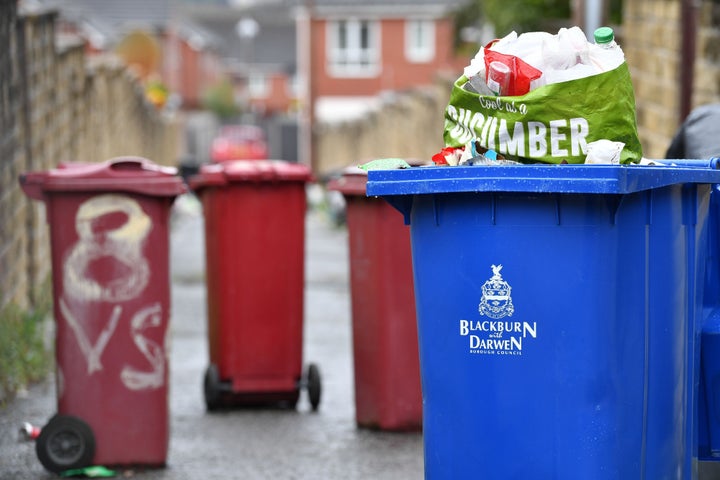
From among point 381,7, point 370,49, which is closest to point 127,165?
point 370,49

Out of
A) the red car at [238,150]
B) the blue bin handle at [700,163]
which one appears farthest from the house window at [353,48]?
the blue bin handle at [700,163]

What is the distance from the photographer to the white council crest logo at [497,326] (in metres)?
4.15

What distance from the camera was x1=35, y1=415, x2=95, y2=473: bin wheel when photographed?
20.1ft

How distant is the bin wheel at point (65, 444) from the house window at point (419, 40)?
188ft

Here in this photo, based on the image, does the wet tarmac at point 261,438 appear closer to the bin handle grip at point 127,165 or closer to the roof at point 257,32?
the bin handle grip at point 127,165

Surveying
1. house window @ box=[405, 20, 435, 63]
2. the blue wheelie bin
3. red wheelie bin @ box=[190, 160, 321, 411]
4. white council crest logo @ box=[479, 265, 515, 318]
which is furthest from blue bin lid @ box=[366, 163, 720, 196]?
house window @ box=[405, 20, 435, 63]

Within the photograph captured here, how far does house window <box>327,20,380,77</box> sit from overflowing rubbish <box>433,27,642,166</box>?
2321 inches


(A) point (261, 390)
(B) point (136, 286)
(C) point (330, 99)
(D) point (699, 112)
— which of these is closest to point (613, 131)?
(D) point (699, 112)

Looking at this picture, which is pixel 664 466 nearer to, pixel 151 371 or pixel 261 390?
pixel 151 371

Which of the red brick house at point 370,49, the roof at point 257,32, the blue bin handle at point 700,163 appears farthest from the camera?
the roof at point 257,32

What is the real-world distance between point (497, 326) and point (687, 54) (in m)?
5.90

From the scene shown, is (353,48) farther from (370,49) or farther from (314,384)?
(314,384)

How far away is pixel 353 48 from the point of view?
63438mm

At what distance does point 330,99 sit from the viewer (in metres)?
63.4
